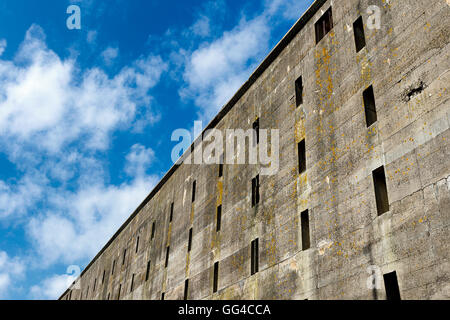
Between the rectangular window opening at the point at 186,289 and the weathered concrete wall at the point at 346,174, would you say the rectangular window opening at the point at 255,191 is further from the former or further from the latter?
the rectangular window opening at the point at 186,289

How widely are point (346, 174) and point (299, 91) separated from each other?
6163 millimetres

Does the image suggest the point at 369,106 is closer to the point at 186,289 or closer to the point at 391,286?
the point at 391,286

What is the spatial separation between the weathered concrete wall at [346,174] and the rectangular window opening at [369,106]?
241mm

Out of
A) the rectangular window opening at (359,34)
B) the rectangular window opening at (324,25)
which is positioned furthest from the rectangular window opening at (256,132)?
the rectangular window opening at (359,34)

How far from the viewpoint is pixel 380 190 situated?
14.7m

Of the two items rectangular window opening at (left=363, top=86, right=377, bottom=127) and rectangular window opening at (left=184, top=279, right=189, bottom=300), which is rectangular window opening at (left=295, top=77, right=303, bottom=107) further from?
rectangular window opening at (left=184, top=279, right=189, bottom=300)

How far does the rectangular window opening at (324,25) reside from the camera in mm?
19844

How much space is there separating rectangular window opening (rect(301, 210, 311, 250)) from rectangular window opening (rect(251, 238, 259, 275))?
3.71 meters

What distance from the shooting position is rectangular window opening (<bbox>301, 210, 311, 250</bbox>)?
17.5 m

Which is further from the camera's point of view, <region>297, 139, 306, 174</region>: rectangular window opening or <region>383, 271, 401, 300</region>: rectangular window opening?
<region>297, 139, 306, 174</region>: rectangular window opening

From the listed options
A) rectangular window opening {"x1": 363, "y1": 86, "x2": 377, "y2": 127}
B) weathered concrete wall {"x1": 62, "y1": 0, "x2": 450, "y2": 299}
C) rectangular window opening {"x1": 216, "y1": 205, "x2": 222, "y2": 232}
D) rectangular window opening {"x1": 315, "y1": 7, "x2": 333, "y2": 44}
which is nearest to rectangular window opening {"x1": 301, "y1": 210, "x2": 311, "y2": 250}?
weathered concrete wall {"x1": 62, "y1": 0, "x2": 450, "y2": 299}

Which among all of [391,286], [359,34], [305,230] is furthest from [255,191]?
[391,286]

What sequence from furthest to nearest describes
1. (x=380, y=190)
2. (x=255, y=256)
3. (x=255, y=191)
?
(x=255, y=191) → (x=255, y=256) → (x=380, y=190)

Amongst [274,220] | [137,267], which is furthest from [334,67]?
[137,267]
